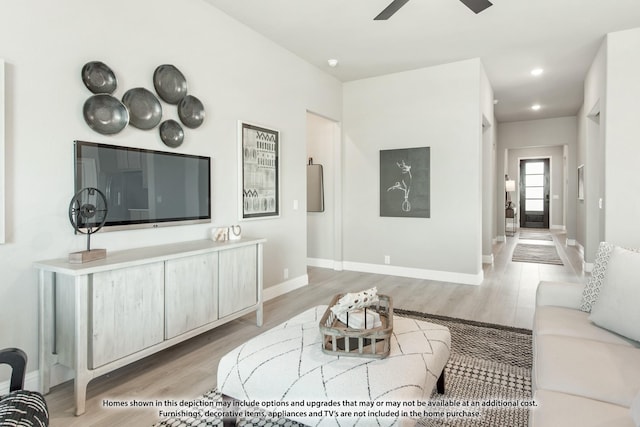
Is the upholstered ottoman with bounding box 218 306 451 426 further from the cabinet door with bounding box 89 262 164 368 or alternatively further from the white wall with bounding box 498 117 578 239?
the white wall with bounding box 498 117 578 239

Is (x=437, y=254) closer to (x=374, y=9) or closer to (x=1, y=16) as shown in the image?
(x=374, y=9)

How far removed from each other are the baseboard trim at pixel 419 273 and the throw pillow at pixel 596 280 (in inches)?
102

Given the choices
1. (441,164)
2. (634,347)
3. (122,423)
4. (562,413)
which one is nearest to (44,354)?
(122,423)

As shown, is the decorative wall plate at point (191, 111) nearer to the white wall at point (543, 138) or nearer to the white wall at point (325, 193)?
the white wall at point (325, 193)

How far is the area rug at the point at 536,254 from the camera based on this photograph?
20.6 feet

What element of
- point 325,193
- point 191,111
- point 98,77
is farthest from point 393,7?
point 325,193

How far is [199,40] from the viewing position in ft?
10.6

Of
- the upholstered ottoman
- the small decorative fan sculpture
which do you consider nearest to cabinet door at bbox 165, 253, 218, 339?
the small decorative fan sculpture

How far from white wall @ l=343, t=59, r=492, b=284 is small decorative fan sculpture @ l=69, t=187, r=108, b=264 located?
149 inches

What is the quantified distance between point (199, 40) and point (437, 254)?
12.5 ft

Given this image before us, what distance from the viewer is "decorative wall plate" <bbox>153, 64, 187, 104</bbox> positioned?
2850 millimetres

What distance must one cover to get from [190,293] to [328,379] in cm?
146

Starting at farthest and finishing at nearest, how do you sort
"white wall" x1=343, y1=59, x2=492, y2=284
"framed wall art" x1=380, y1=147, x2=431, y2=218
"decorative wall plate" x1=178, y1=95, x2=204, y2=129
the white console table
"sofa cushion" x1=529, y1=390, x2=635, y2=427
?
"framed wall art" x1=380, y1=147, x2=431, y2=218
"white wall" x1=343, y1=59, x2=492, y2=284
"decorative wall plate" x1=178, y1=95, x2=204, y2=129
the white console table
"sofa cushion" x1=529, y1=390, x2=635, y2=427

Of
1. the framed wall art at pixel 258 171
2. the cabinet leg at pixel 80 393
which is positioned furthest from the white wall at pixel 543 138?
the cabinet leg at pixel 80 393
